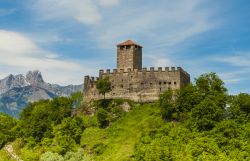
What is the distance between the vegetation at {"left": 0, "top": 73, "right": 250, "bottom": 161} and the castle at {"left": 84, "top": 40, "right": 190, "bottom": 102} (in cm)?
297

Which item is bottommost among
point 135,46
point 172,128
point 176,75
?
point 172,128

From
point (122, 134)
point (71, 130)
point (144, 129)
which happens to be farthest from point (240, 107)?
point (71, 130)

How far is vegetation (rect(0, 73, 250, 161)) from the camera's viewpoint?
3819 inches

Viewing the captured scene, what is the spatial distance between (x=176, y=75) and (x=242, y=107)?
2353 centimetres

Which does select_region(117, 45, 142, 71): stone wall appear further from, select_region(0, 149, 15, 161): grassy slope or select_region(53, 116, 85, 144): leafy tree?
select_region(0, 149, 15, 161): grassy slope

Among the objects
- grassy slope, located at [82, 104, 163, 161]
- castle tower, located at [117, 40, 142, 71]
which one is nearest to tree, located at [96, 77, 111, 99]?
castle tower, located at [117, 40, 142, 71]

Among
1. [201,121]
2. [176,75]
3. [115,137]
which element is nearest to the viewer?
[201,121]

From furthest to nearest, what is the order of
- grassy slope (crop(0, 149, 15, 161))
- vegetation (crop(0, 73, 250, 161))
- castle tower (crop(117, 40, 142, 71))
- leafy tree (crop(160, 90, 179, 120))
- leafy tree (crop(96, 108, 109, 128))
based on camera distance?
1. castle tower (crop(117, 40, 142, 71))
2. leafy tree (crop(96, 108, 109, 128))
3. grassy slope (crop(0, 149, 15, 161))
4. leafy tree (crop(160, 90, 179, 120))
5. vegetation (crop(0, 73, 250, 161))

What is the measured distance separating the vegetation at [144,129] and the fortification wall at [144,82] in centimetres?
283

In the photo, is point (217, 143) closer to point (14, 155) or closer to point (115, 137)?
point (115, 137)

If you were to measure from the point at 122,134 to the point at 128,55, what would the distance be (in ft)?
91.5

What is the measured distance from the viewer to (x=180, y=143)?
10100 cm

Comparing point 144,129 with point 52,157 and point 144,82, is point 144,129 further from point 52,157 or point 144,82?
point 52,157

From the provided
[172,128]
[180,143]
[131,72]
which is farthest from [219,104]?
[131,72]
